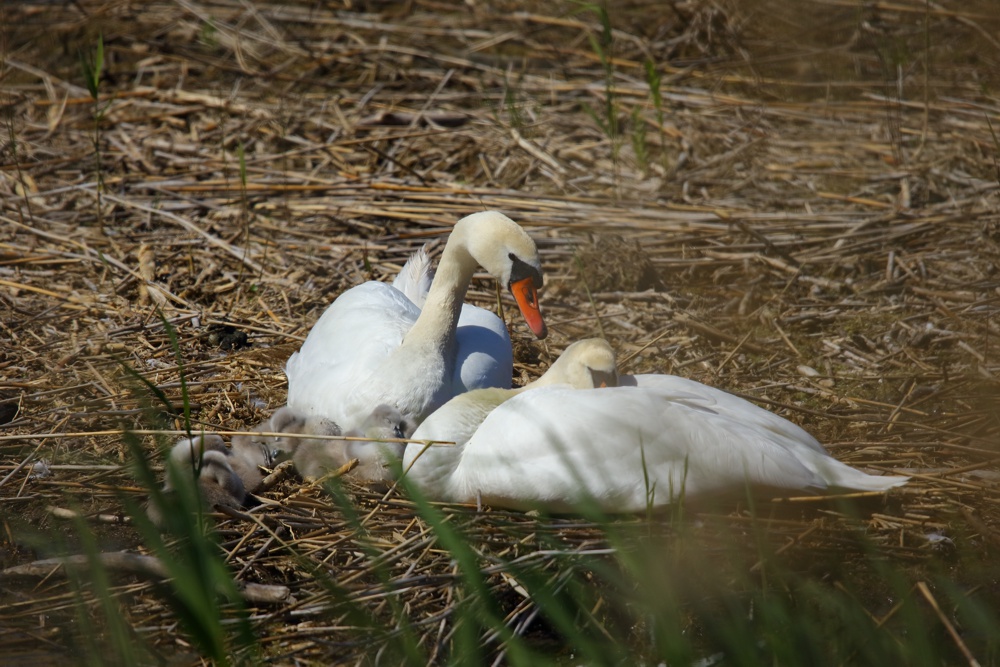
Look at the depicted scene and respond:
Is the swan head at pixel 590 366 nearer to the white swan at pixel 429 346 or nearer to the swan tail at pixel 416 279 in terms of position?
the white swan at pixel 429 346

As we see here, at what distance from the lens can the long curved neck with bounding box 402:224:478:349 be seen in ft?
13.3

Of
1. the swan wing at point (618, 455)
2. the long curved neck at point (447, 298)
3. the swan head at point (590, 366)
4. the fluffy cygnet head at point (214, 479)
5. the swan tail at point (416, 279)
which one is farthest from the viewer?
the swan tail at point (416, 279)

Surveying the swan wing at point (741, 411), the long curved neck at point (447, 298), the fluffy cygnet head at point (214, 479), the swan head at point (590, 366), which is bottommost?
the fluffy cygnet head at point (214, 479)

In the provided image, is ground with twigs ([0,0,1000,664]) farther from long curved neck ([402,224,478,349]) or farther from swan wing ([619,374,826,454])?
long curved neck ([402,224,478,349])

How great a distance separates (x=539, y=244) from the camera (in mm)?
5961

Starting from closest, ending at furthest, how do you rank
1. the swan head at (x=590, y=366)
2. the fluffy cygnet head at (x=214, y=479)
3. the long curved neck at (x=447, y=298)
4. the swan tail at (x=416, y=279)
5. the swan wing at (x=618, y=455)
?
the swan wing at (x=618, y=455), the fluffy cygnet head at (x=214, y=479), the swan head at (x=590, y=366), the long curved neck at (x=447, y=298), the swan tail at (x=416, y=279)

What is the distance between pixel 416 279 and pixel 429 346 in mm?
1137

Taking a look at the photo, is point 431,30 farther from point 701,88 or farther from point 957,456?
point 957,456

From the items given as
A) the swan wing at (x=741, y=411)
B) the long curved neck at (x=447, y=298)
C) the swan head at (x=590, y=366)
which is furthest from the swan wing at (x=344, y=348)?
the swan wing at (x=741, y=411)

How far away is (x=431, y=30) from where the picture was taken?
8.79m

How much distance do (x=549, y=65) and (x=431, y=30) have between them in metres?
1.16

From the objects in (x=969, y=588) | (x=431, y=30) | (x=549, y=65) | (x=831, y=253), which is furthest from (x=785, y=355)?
(x=431, y=30)

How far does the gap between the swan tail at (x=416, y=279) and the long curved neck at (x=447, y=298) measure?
81 cm

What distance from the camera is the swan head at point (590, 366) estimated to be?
12.4ft
